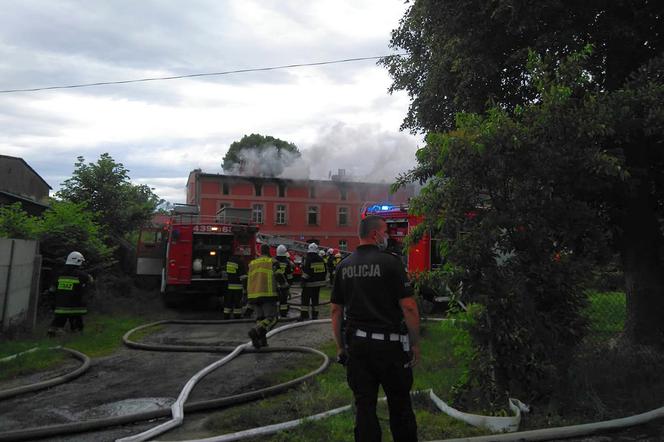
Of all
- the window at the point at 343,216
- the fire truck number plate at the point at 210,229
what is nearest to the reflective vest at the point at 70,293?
the fire truck number plate at the point at 210,229

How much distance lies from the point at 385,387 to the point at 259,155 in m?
46.4

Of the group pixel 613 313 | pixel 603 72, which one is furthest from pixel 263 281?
pixel 603 72

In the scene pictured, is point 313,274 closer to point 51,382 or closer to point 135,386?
point 135,386

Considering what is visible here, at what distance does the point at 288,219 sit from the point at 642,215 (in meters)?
39.6

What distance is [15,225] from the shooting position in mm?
10211

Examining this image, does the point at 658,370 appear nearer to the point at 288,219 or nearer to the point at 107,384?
the point at 107,384

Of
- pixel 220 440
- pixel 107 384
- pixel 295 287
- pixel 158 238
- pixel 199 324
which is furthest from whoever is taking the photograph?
pixel 295 287

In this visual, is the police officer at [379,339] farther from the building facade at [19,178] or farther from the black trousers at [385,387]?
the building facade at [19,178]

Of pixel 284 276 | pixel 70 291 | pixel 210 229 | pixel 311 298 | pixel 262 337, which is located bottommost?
pixel 262 337

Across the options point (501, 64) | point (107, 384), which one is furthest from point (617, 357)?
point (107, 384)

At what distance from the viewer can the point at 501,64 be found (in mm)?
7012

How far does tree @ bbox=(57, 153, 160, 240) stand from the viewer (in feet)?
50.9

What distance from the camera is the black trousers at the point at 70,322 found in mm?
8820

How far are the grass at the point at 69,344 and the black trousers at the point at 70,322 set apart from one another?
6.1 inches
